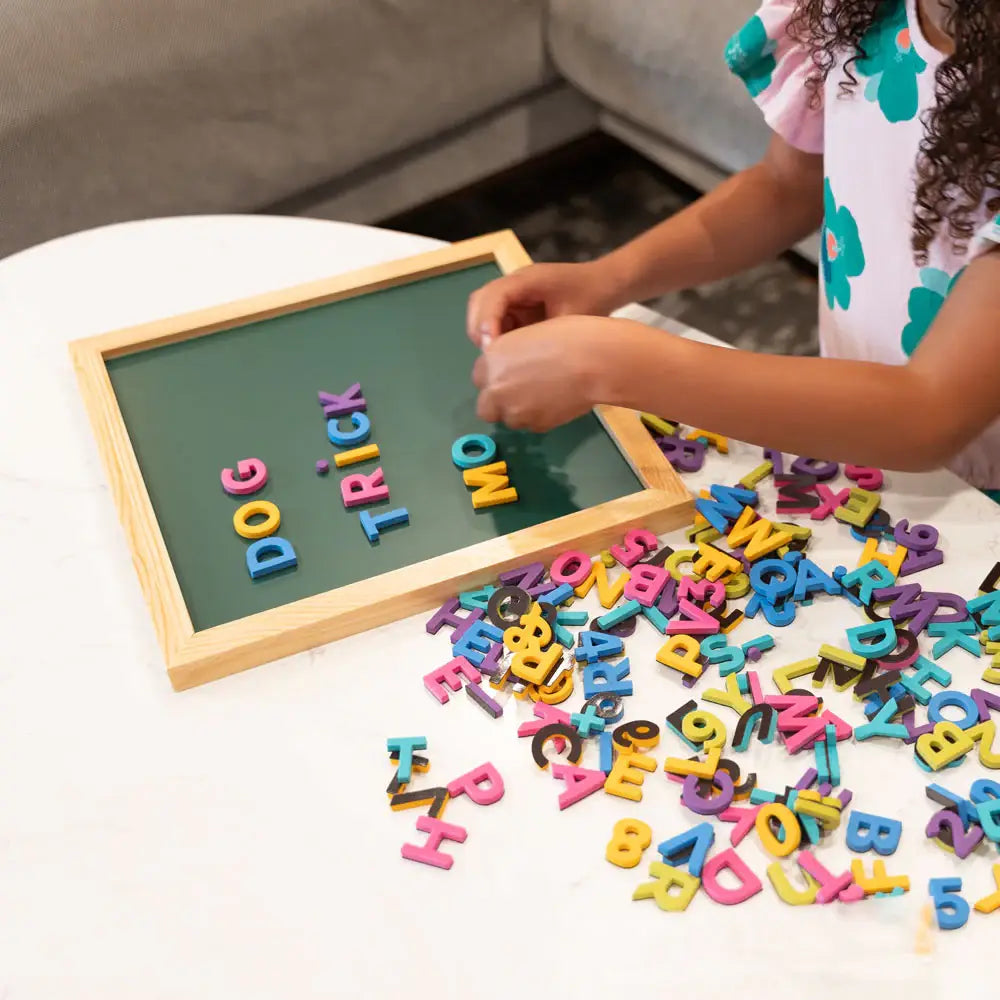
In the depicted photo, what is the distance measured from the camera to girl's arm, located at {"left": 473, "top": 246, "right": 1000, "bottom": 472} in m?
0.75

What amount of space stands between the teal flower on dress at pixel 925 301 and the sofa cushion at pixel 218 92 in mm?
950

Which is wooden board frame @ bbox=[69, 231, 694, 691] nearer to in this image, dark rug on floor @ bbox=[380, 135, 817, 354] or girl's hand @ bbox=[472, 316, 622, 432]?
girl's hand @ bbox=[472, 316, 622, 432]

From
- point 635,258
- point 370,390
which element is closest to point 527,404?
point 370,390

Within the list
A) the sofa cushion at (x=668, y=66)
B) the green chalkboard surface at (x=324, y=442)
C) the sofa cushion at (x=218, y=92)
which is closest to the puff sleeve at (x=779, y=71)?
the green chalkboard surface at (x=324, y=442)

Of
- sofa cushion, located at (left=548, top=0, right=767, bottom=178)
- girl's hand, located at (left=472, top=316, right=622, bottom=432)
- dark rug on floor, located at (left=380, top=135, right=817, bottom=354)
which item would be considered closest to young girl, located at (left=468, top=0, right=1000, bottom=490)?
girl's hand, located at (left=472, top=316, right=622, bottom=432)

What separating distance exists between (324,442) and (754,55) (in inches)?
20.5

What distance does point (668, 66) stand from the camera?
1.54m

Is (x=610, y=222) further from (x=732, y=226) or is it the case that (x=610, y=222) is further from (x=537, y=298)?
(x=537, y=298)

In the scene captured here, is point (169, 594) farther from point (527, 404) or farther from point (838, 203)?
point (838, 203)

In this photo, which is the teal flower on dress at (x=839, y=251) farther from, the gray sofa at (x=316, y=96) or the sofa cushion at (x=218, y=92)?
the sofa cushion at (x=218, y=92)

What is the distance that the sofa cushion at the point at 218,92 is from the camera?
1.35 metres

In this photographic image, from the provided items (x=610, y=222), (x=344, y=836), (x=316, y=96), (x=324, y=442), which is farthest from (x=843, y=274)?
(x=610, y=222)

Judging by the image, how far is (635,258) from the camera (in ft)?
3.23

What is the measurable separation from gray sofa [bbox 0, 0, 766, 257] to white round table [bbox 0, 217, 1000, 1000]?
2.58ft
